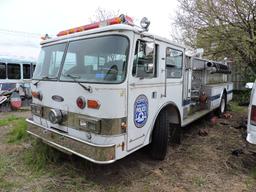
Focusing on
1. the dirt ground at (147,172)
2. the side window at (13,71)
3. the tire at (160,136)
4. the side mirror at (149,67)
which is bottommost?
the dirt ground at (147,172)

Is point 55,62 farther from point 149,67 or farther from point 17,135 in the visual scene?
point 17,135

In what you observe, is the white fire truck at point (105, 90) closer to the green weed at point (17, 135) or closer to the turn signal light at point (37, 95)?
the turn signal light at point (37, 95)

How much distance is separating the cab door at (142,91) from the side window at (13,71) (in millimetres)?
11066

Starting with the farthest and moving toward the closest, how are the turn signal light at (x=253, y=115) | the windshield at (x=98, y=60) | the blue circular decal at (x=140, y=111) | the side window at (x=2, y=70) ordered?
the side window at (x=2, y=70) → the turn signal light at (x=253, y=115) → the blue circular decal at (x=140, y=111) → the windshield at (x=98, y=60)

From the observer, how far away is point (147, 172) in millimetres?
3803

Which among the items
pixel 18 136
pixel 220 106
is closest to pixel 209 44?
pixel 220 106

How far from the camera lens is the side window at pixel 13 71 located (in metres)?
12.5

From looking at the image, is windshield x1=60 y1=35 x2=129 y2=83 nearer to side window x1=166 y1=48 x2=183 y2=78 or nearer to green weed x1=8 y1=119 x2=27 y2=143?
side window x1=166 y1=48 x2=183 y2=78

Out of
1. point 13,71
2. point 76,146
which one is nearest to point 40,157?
point 76,146

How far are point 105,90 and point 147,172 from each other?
171cm

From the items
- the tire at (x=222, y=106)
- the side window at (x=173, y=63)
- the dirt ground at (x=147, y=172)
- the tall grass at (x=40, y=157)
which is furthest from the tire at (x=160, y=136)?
the tire at (x=222, y=106)

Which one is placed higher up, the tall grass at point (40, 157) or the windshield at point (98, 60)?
the windshield at point (98, 60)

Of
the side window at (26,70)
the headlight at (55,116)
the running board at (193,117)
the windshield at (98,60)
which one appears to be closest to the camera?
the windshield at (98,60)

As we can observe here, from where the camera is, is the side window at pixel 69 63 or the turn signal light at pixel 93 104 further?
the side window at pixel 69 63
